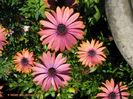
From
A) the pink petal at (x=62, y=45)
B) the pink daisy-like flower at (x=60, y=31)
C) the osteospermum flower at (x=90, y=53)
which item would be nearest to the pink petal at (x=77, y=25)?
the pink daisy-like flower at (x=60, y=31)

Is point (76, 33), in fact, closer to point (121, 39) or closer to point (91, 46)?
point (121, 39)

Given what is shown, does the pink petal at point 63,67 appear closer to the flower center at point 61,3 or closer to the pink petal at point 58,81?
the pink petal at point 58,81

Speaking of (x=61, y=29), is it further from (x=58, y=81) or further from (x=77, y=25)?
(x=58, y=81)

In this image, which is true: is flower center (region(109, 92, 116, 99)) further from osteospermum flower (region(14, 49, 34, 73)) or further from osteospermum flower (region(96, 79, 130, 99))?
osteospermum flower (region(14, 49, 34, 73))

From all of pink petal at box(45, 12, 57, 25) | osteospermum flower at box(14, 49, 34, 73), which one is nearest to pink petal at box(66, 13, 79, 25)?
pink petal at box(45, 12, 57, 25)

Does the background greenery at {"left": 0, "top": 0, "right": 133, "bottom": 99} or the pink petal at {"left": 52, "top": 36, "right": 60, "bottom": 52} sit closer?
the pink petal at {"left": 52, "top": 36, "right": 60, "bottom": 52}

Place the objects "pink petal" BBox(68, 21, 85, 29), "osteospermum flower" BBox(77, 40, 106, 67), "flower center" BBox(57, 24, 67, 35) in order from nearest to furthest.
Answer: "pink petal" BBox(68, 21, 85, 29), "flower center" BBox(57, 24, 67, 35), "osteospermum flower" BBox(77, 40, 106, 67)
